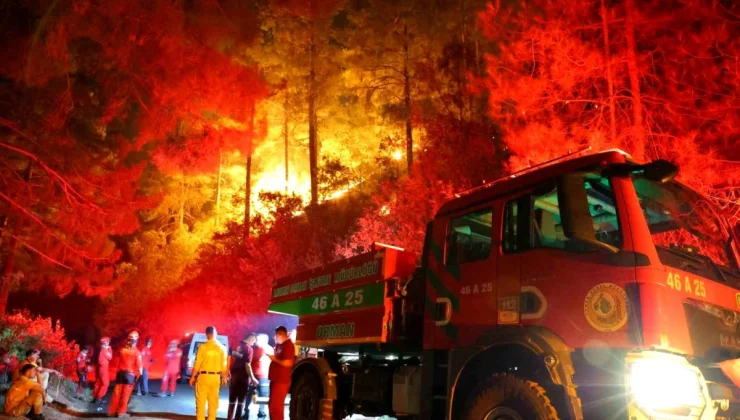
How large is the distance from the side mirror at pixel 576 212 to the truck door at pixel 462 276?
1.17 m

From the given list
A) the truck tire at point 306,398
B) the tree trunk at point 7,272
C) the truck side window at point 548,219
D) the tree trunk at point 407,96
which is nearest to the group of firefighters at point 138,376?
the truck tire at point 306,398

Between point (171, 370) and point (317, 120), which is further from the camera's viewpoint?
point (317, 120)

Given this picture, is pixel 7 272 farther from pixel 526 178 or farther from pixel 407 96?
pixel 526 178

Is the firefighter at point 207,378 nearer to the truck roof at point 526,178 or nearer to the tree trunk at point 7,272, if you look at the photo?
the truck roof at point 526,178

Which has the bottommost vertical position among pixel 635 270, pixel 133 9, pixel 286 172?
pixel 635 270

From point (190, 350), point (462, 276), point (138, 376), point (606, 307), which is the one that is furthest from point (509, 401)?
point (190, 350)

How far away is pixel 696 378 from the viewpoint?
3793mm

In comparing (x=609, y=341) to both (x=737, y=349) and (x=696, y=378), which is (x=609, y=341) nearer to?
(x=696, y=378)

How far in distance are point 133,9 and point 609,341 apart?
39.9 ft

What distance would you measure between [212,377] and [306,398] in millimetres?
1408

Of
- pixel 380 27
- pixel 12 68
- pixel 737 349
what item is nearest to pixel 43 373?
pixel 12 68

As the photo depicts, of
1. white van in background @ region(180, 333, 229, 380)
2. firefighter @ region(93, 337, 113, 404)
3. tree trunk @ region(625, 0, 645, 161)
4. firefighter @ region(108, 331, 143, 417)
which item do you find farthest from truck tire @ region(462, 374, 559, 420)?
white van in background @ region(180, 333, 229, 380)

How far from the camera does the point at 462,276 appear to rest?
5492 millimetres

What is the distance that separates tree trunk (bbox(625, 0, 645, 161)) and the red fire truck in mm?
6619
